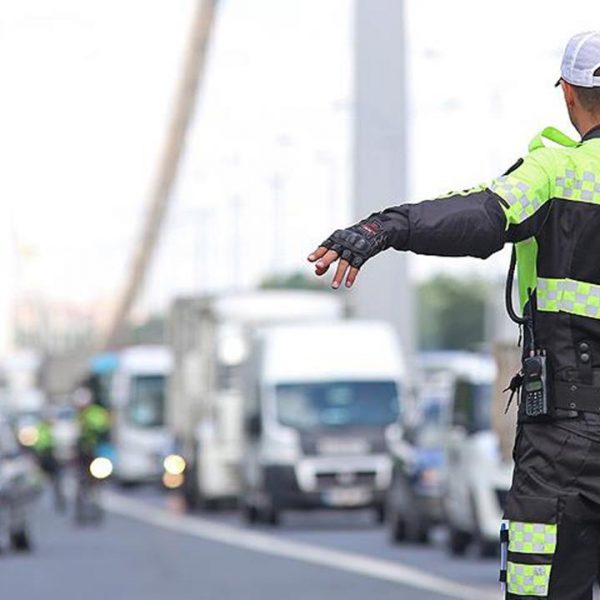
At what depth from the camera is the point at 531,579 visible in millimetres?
6340

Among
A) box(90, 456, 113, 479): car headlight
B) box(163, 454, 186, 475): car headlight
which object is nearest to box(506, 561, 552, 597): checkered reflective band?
box(90, 456, 113, 479): car headlight

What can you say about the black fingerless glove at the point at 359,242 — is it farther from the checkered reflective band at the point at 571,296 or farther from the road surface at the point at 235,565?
Result: the road surface at the point at 235,565

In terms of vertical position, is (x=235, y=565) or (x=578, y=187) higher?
(x=578, y=187)

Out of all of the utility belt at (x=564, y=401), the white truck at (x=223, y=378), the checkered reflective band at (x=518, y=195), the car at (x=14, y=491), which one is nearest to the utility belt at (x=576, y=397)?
the utility belt at (x=564, y=401)

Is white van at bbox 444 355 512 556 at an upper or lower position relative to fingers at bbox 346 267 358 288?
lower

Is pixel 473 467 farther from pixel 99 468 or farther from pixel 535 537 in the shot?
pixel 535 537

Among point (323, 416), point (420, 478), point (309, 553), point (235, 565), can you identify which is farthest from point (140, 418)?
point (235, 565)

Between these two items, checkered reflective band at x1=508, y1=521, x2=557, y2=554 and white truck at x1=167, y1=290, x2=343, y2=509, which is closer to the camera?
checkered reflective band at x1=508, y1=521, x2=557, y2=554

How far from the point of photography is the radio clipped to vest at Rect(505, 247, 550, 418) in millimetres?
6336

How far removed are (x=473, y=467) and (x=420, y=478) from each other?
3.74m

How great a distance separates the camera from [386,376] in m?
34.1

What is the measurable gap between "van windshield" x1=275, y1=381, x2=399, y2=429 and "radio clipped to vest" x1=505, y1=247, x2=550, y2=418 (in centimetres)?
2741

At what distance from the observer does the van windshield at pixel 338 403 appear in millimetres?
33944

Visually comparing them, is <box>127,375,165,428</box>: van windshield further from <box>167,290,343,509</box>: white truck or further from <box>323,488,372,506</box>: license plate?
<box>323,488,372,506</box>: license plate
